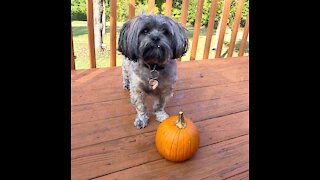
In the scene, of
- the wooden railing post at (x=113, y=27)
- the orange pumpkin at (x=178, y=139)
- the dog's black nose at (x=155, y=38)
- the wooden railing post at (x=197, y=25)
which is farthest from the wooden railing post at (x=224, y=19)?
the orange pumpkin at (x=178, y=139)

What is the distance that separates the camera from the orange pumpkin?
1914 mm

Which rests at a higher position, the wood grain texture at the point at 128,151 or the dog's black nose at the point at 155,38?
the dog's black nose at the point at 155,38

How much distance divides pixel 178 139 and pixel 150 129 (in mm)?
560

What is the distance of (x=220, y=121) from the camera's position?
102 inches

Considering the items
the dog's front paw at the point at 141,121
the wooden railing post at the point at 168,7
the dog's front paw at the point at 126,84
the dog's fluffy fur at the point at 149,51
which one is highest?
the wooden railing post at the point at 168,7

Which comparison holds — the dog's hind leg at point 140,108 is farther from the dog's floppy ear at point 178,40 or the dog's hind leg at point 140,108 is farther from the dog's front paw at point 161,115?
the dog's floppy ear at point 178,40

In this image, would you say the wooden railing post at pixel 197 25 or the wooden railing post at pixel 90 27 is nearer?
the wooden railing post at pixel 90 27

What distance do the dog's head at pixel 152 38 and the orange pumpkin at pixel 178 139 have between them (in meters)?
0.52

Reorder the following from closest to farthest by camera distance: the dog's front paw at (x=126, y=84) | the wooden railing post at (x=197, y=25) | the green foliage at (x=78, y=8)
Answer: the dog's front paw at (x=126, y=84) < the wooden railing post at (x=197, y=25) < the green foliage at (x=78, y=8)

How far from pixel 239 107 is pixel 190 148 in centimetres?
112

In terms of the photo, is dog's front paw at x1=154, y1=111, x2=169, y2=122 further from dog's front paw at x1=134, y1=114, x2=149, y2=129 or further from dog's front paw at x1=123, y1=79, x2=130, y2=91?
dog's front paw at x1=123, y1=79, x2=130, y2=91

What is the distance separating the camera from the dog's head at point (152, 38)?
2.08 m

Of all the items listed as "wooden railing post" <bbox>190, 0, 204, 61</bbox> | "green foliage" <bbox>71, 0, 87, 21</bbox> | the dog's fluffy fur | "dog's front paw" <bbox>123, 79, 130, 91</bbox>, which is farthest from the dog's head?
"green foliage" <bbox>71, 0, 87, 21</bbox>
